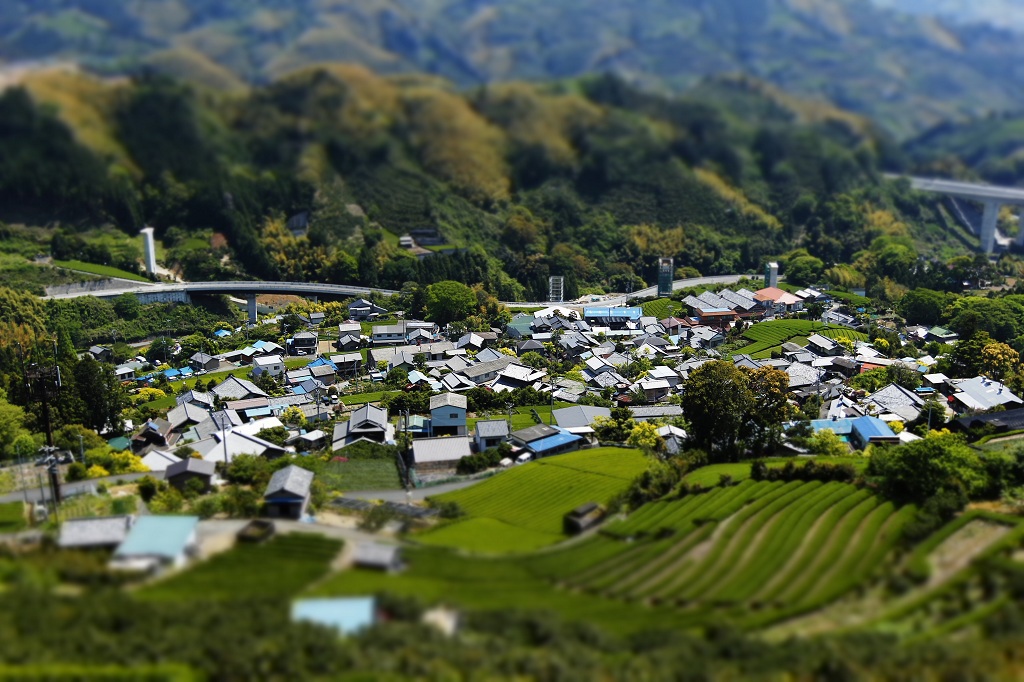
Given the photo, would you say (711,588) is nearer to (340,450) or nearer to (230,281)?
(340,450)

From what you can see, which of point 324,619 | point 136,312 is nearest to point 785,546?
point 324,619

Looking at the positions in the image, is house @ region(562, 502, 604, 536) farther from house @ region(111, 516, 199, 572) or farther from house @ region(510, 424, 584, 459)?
house @ region(111, 516, 199, 572)

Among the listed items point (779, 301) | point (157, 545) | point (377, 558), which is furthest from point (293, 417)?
point (779, 301)

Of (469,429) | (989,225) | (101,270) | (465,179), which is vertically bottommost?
(469,429)

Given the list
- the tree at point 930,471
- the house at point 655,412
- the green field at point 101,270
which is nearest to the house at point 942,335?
the house at point 655,412

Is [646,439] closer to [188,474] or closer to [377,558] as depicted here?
[377,558]
